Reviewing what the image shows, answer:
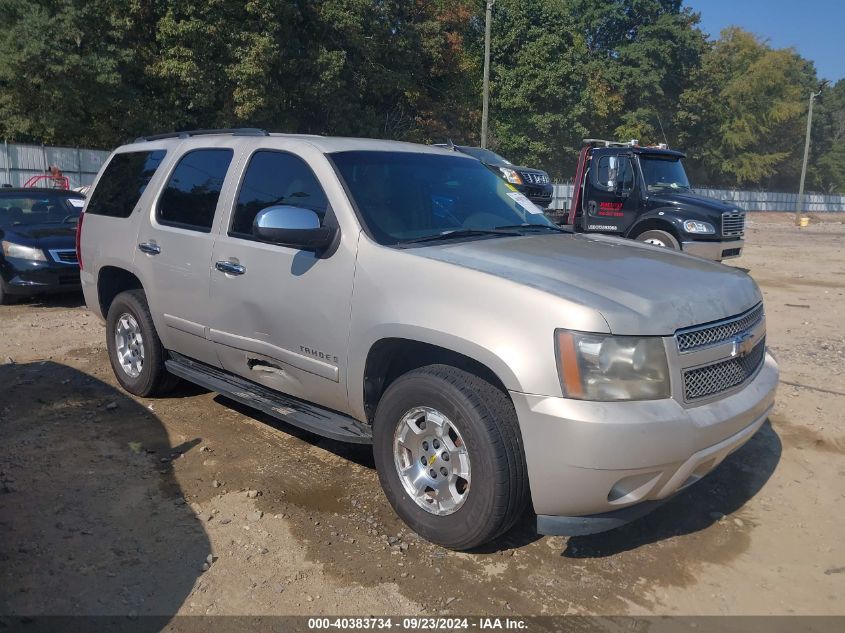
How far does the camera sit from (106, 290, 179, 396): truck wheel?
17.4ft

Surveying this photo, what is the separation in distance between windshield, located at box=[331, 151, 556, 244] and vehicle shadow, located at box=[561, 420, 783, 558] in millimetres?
1769

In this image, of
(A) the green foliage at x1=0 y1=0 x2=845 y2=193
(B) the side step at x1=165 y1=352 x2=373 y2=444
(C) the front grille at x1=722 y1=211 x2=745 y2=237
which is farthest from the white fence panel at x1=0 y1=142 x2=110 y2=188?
(B) the side step at x1=165 y1=352 x2=373 y2=444

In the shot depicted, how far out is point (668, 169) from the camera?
41.8 ft

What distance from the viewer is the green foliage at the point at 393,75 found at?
79.3 ft

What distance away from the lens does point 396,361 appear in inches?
146

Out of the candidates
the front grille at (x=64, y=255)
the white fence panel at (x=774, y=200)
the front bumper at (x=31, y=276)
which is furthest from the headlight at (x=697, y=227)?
the white fence panel at (x=774, y=200)

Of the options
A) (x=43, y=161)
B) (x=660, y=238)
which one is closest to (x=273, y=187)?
(x=660, y=238)

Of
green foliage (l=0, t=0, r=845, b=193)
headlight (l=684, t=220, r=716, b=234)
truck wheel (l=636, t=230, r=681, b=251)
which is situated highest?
green foliage (l=0, t=0, r=845, b=193)

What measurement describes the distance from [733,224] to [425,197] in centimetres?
977

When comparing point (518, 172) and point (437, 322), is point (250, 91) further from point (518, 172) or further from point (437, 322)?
point (437, 322)

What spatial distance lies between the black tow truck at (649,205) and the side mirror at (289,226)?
9.28m

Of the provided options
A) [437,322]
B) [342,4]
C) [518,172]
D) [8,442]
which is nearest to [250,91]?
[342,4]

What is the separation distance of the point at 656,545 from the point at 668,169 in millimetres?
10412

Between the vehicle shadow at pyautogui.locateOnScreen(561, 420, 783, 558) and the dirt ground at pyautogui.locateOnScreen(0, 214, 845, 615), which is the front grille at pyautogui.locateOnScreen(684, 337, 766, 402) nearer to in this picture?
the vehicle shadow at pyautogui.locateOnScreen(561, 420, 783, 558)
